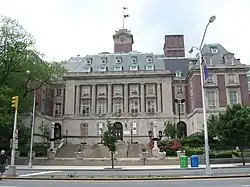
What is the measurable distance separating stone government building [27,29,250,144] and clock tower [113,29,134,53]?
11081 mm

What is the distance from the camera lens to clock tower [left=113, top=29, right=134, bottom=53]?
A: 80375 millimetres

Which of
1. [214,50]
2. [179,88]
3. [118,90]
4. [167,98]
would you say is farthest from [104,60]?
[214,50]

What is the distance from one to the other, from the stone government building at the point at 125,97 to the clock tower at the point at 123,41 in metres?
11.1

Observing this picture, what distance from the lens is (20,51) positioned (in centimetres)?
3697

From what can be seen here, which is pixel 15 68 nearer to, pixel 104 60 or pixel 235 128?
pixel 235 128

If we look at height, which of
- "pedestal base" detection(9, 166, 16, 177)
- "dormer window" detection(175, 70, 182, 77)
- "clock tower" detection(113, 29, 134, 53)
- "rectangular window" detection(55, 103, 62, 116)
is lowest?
"pedestal base" detection(9, 166, 16, 177)

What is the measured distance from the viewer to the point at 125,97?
64562 mm

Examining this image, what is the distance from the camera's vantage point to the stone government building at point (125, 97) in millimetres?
61656

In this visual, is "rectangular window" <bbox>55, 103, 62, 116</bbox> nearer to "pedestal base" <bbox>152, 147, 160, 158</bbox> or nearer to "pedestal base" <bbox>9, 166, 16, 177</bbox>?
"pedestal base" <bbox>152, 147, 160, 158</bbox>

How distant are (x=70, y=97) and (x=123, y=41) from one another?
82.1 feet

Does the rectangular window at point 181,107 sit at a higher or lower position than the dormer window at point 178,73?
lower

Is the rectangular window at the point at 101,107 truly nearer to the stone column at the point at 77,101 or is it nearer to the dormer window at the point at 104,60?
the stone column at the point at 77,101

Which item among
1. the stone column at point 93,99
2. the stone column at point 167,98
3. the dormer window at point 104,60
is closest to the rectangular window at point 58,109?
the stone column at point 93,99

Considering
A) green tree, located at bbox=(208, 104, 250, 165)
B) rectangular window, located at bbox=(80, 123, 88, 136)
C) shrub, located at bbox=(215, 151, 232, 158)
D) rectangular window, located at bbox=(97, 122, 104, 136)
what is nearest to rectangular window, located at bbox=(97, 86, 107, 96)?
rectangular window, located at bbox=(97, 122, 104, 136)
